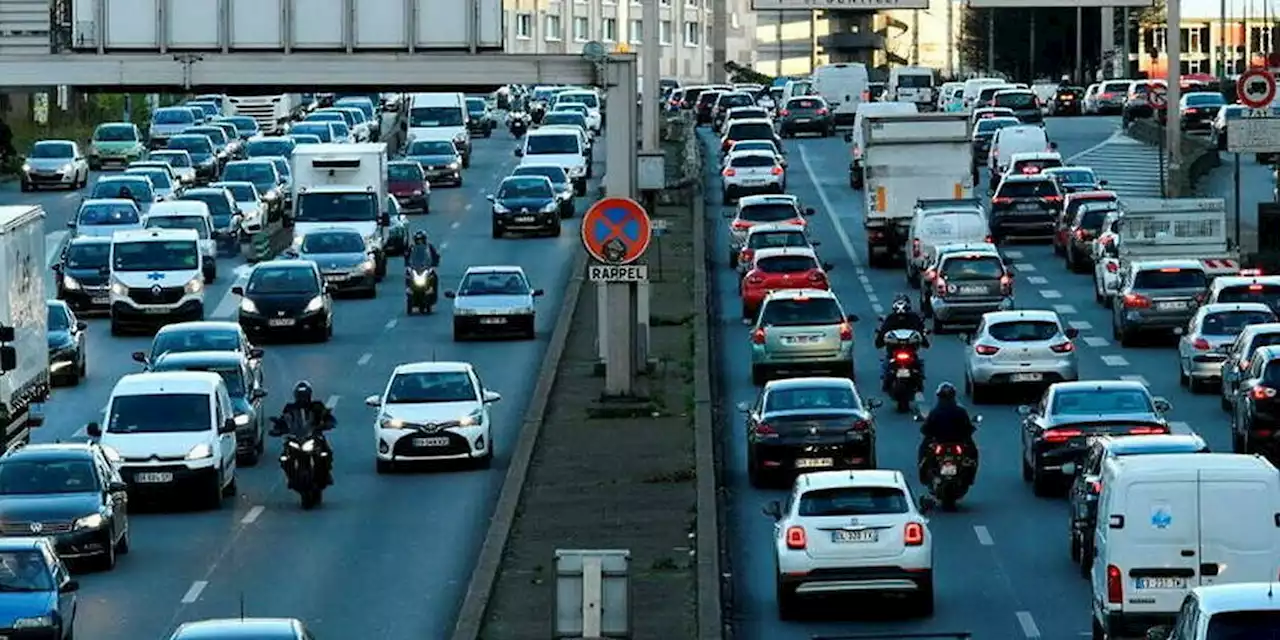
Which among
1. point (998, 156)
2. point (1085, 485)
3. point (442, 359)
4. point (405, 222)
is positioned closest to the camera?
point (1085, 485)

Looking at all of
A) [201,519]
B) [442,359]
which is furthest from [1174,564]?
[442,359]

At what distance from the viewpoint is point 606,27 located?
179000mm

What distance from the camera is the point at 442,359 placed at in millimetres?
53781

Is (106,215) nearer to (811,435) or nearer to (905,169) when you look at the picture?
(905,169)

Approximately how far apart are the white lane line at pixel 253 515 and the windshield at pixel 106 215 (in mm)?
33613

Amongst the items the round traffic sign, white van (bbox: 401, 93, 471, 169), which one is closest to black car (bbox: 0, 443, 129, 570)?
the round traffic sign

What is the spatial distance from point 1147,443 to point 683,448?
11.1m

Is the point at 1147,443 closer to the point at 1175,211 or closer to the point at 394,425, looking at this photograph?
the point at 394,425

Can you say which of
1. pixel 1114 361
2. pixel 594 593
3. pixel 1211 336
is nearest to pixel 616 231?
pixel 1211 336

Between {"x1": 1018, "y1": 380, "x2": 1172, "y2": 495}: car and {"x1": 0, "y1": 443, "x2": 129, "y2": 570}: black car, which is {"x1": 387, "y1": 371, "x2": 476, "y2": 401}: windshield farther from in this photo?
{"x1": 1018, "y1": 380, "x2": 1172, "y2": 495}: car

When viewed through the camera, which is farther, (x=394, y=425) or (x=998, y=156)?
(x=998, y=156)

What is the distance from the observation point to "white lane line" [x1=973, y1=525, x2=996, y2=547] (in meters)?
34.3

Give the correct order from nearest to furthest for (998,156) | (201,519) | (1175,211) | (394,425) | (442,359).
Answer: (201,519) < (394,425) < (442,359) < (1175,211) < (998,156)

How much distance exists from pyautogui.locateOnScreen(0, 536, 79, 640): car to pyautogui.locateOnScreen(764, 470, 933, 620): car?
6183mm
